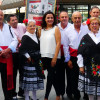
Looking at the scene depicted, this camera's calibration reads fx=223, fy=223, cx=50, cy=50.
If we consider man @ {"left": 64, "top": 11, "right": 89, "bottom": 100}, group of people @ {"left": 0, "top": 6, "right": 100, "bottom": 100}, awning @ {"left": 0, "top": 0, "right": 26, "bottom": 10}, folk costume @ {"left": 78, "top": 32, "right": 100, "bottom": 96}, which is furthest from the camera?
awning @ {"left": 0, "top": 0, "right": 26, "bottom": 10}

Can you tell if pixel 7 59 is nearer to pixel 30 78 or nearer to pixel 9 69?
pixel 9 69

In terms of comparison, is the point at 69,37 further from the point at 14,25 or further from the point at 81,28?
the point at 14,25

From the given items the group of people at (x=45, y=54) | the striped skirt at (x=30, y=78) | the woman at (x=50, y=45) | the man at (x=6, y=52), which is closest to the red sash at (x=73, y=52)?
the group of people at (x=45, y=54)

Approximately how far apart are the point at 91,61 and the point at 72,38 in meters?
0.79

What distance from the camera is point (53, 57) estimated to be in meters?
4.19

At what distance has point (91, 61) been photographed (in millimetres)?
3629

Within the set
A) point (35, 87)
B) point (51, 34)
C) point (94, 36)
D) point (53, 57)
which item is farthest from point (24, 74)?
point (94, 36)

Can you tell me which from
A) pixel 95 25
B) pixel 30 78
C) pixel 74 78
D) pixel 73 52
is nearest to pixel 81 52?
pixel 95 25

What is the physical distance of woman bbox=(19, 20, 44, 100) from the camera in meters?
4.11

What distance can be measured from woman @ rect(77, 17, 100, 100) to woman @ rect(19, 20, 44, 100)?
0.86 meters

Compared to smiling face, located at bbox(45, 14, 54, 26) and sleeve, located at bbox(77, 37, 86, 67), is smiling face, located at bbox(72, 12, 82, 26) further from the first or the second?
sleeve, located at bbox(77, 37, 86, 67)

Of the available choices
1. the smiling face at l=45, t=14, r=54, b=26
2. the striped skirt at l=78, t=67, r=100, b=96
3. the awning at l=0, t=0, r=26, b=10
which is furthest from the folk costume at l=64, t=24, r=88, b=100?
the awning at l=0, t=0, r=26, b=10

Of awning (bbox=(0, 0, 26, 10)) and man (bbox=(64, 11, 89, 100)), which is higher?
awning (bbox=(0, 0, 26, 10))

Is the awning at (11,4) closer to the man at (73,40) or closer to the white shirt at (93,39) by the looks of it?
the man at (73,40)
